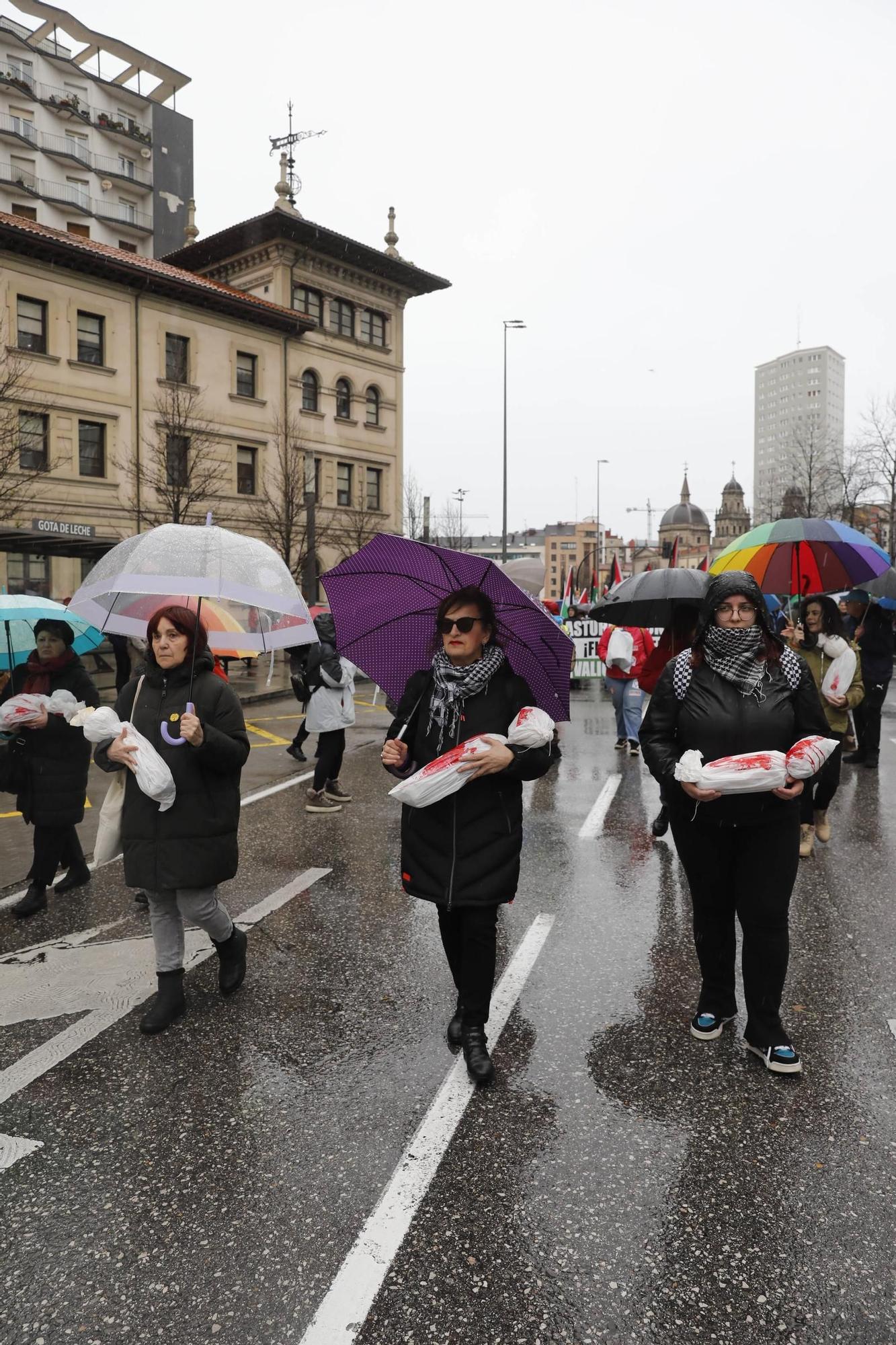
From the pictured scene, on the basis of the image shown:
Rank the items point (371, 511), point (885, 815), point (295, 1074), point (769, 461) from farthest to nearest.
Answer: point (769, 461) < point (371, 511) < point (885, 815) < point (295, 1074)

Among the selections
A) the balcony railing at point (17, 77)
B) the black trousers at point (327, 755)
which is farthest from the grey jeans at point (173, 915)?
the balcony railing at point (17, 77)

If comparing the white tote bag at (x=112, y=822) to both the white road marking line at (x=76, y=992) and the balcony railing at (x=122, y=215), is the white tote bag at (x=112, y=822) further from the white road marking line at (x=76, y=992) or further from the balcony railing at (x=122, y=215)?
the balcony railing at (x=122, y=215)

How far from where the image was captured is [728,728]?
3.54m

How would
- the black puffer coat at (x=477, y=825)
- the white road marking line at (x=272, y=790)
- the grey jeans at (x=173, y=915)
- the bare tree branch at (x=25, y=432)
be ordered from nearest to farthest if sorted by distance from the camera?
1. the black puffer coat at (x=477, y=825)
2. the grey jeans at (x=173, y=915)
3. the white road marking line at (x=272, y=790)
4. the bare tree branch at (x=25, y=432)

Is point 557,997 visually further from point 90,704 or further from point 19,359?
point 19,359

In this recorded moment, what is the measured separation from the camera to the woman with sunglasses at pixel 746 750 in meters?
3.52

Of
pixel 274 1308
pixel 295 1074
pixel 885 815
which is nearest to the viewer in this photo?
pixel 274 1308

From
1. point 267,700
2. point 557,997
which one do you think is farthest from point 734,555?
point 267,700

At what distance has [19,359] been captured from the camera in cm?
2755

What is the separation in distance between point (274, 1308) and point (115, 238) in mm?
56531

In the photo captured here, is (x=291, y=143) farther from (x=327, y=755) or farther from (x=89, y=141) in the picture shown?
(x=327, y=755)

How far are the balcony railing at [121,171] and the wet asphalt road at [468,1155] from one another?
178ft

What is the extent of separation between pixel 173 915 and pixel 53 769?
2037mm

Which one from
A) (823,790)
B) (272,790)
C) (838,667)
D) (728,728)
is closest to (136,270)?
(272,790)
